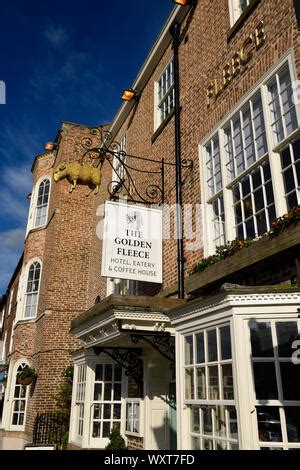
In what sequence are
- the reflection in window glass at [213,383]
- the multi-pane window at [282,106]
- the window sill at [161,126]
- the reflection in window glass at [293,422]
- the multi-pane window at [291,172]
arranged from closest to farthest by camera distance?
1. the reflection in window glass at [293,422]
2. the reflection in window glass at [213,383]
3. the multi-pane window at [291,172]
4. the multi-pane window at [282,106]
5. the window sill at [161,126]

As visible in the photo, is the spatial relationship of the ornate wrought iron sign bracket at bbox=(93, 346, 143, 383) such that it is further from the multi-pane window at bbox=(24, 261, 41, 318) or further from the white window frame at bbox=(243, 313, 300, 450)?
the multi-pane window at bbox=(24, 261, 41, 318)

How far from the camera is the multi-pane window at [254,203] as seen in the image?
20.6ft

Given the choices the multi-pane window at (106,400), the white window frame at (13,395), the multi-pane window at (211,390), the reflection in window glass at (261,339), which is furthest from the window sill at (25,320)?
the reflection in window glass at (261,339)

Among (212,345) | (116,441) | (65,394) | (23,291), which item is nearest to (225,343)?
(212,345)

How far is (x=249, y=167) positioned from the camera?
268 inches

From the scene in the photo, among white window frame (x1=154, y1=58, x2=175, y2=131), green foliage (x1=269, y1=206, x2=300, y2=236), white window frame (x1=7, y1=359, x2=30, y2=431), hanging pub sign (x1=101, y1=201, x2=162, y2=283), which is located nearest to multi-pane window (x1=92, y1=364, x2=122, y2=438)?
hanging pub sign (x1=101, y1=201, x2=162, y2=283)

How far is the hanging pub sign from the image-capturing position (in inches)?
307

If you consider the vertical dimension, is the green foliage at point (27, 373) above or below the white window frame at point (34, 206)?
below

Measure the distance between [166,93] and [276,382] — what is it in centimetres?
871

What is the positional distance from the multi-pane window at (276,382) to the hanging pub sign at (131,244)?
3615 millimetres

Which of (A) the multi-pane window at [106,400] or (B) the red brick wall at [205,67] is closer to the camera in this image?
(B) the red brick wall at [205,67]

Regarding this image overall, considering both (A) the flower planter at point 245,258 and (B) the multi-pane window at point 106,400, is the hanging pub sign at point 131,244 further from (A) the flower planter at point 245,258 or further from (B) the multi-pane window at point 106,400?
(B) the multi-pane window at point 106,400
